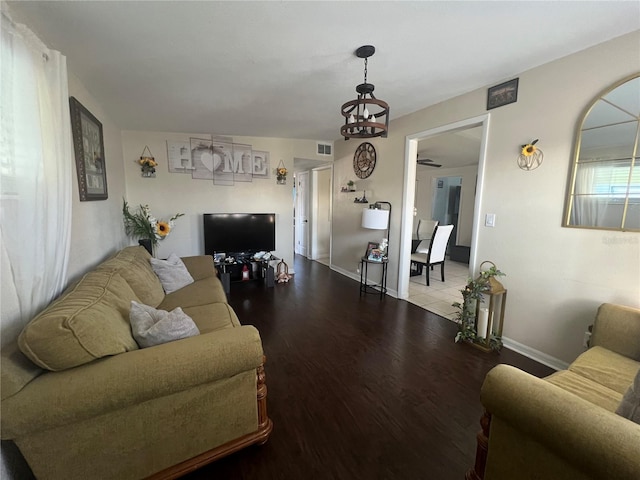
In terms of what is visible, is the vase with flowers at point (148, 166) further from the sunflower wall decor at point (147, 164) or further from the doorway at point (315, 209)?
the doorway at point (315, 209)

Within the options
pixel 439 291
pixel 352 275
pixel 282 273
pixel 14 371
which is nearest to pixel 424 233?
pixel 439 291

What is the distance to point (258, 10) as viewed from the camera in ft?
4.92

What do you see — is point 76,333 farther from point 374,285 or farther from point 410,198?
point 374,285

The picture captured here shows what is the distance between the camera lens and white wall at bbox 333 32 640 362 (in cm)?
185

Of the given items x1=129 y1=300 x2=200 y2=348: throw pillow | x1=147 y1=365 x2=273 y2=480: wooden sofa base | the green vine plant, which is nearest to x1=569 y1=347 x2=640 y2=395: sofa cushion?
the green vine plant

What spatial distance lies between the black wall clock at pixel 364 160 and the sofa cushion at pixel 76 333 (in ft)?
11.7

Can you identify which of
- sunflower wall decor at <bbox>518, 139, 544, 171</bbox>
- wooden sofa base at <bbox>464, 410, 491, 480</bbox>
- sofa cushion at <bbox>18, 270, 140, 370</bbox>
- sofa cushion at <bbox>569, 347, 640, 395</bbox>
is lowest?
wooden sofa base at <bbox>464, 410, 491, 480</bbox>

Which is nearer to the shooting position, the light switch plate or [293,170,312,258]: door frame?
the light switch plate

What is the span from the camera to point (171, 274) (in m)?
2.71

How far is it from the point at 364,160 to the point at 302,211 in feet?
8.37

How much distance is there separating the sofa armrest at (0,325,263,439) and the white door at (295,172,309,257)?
16.4ft

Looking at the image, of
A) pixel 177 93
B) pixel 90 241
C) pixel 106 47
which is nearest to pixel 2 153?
pixel 106 47

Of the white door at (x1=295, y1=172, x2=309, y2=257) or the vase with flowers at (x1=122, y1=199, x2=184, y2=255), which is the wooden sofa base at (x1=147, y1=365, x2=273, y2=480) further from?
the white door at (x1=295, y1=172, x2=309, y2=257)

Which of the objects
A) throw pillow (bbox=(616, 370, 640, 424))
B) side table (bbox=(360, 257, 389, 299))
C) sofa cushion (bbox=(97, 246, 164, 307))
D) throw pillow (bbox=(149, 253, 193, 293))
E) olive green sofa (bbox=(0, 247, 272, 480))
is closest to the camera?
throw pillow (bbox=(616, 370, 640, 424))
